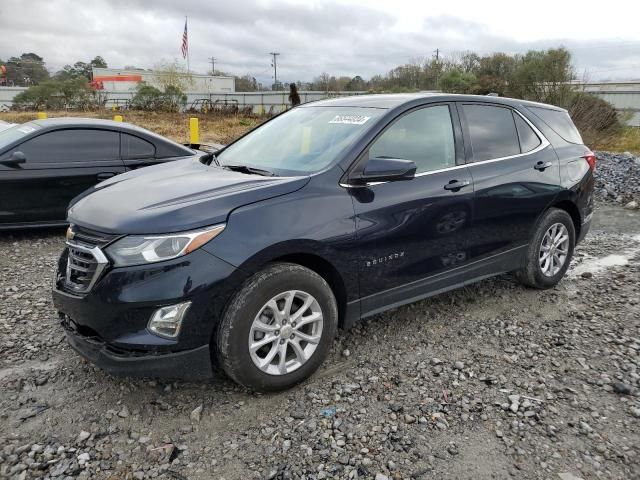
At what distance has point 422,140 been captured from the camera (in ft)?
12.6

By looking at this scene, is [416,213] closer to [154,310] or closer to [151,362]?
[154,310]

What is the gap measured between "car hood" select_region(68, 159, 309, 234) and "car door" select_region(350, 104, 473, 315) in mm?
582

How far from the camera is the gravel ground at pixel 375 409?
2.58 meters

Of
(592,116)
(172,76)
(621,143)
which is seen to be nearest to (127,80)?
(172,76)

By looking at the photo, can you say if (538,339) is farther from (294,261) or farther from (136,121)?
(136,121)

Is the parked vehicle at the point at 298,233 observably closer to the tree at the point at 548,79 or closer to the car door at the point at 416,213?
the car door at the point at 416,213

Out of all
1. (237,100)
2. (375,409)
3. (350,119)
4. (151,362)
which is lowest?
(375,409)

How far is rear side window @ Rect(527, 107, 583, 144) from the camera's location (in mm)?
4852

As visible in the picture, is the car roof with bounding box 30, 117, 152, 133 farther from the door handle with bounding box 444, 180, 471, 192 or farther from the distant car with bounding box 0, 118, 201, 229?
the door handle with bounding box 444, 180, 471, 192

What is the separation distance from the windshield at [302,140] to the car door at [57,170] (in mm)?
2722

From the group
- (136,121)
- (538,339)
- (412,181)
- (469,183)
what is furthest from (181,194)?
(136,121)

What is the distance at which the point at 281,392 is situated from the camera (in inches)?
124

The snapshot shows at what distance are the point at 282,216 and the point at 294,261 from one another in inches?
12.5

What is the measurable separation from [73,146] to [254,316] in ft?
14.9
